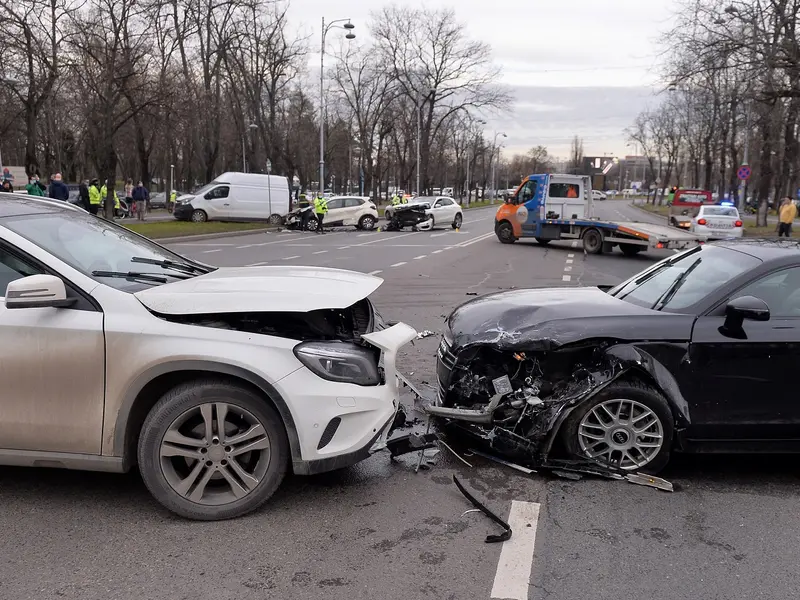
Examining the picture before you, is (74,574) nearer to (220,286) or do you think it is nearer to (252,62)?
(220,286)

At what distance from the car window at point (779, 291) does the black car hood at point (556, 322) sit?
494 millimetres

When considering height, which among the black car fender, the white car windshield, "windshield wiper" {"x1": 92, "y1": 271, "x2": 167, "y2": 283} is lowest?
the black car fender

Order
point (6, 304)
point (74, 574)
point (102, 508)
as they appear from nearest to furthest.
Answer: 1. point (74, 574)
2. point (6, 304)
3. point (102, 508)

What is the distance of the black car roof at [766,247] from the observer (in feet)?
14.3

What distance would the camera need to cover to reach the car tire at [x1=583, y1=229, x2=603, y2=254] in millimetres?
19875

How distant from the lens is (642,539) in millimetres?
3432

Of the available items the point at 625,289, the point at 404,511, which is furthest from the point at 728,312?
the point at 404,511

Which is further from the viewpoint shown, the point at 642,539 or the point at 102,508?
the point at 102,508

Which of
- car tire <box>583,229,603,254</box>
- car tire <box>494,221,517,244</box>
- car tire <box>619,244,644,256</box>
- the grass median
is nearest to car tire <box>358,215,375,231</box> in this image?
the grass median

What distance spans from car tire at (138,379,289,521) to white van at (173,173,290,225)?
30.3m

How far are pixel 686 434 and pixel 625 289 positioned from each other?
4.56 ft

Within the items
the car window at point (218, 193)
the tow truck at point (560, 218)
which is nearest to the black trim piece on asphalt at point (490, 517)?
the tow truck at point (560, 218)

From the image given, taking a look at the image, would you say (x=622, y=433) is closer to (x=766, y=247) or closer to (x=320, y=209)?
(x=766, y=247)

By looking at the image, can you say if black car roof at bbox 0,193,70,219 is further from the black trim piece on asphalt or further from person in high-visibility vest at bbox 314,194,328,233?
person in high-visibility vest at bbox 314,194,328,233
